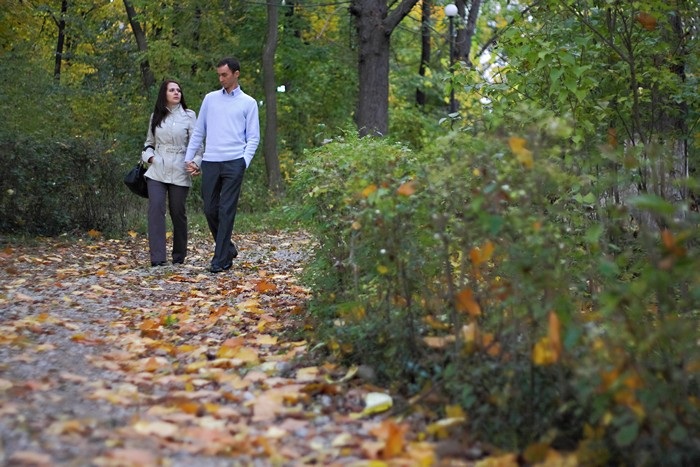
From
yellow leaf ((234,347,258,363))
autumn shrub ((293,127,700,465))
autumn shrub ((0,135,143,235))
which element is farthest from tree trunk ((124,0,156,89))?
autumn shrub ((293,127,700,465))

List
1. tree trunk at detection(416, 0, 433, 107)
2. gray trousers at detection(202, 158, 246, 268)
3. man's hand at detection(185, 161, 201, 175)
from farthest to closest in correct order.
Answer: tree trunk at detection(416, 0, 433, 107)
man's hand at detection(185, 161, 201, 175)
gray trousers at detection(202, 158, 246, 268)

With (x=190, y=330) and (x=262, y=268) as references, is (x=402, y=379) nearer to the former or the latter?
(x=190, y=330)

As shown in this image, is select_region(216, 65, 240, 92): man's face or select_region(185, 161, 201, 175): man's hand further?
select_region(185, 161, 201, 175): man's hand

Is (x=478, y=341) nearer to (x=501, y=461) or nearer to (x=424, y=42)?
(x=501, y=461)

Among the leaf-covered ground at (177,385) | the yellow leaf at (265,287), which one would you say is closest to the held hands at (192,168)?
the leaf-covered ground at (177,385)

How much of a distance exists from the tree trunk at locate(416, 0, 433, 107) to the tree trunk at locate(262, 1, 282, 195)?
18.2 ft

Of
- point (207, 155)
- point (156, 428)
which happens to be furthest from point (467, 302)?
point (207, 155)

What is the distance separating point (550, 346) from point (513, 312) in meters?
0.52

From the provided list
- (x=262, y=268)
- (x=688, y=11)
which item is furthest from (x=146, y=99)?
(x=688, y=11)

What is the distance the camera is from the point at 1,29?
15430 millimetres

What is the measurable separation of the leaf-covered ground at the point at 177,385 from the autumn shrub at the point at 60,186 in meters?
4.93

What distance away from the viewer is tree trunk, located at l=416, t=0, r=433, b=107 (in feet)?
96.9

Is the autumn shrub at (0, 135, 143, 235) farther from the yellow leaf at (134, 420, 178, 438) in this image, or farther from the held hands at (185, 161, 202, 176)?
the yellow leaf at (134, 420, 178, 438)

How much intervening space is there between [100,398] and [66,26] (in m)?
28.1
